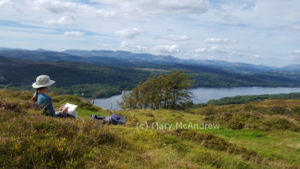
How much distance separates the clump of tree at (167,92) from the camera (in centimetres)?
5059

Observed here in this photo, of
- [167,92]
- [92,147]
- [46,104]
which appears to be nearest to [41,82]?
[46,104]

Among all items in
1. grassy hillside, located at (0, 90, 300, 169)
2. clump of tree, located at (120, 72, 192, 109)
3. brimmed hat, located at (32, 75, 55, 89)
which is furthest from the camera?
clump of tree, located at (120, 72, 192, 109)

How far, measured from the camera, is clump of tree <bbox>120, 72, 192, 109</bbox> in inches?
1992

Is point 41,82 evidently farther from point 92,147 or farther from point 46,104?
point 92,147

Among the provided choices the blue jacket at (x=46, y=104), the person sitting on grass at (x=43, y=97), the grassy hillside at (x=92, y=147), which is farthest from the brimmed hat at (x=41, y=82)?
the grassy hillside at (x=92, y=147)

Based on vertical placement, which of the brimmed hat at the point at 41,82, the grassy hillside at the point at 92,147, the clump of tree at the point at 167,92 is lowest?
the clump of tree at the point at 167,92

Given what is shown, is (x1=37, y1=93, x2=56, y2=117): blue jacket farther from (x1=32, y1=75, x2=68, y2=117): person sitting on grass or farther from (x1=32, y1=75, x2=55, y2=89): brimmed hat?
(x1=32, y1=75, x2=55, y2=89): brimmed hat

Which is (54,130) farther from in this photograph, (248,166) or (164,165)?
(248,166)

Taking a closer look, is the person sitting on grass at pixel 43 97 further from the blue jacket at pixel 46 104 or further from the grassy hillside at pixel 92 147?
the grassy hillside at pixel 92 147

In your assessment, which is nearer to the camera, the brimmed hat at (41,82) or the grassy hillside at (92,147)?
the grassy hillside at (92,147)

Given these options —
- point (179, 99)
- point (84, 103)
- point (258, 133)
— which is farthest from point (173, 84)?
point (258, 133)

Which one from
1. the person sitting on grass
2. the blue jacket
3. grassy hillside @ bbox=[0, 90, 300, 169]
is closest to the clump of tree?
grassy hillside @ bbox=[0, 90, 300, 169]

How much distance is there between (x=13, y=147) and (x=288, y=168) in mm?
8071

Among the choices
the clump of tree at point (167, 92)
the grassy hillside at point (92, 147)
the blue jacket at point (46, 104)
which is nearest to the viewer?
the grassy hillside at point (92, 147)
